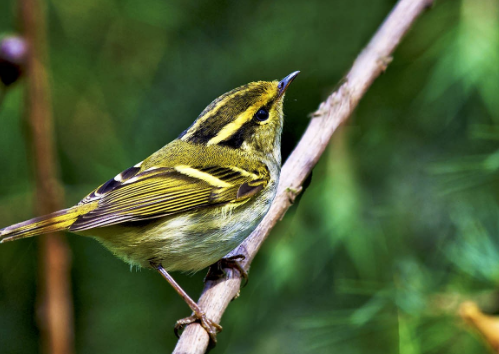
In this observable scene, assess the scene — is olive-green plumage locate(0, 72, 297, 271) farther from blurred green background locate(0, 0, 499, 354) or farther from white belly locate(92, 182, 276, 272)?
blurred green background locate(0, 0, 499, 354)

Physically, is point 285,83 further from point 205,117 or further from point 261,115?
point 205,117

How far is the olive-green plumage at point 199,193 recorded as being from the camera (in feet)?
7.22

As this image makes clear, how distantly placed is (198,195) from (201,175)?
148 millimetres

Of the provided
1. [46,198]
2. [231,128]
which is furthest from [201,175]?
[46,198]

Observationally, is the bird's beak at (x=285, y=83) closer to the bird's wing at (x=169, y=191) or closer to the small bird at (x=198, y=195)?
the small bird at (x=198, y=195)

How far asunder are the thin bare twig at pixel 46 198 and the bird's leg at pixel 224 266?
184 cm

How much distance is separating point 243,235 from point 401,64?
130 centimetres

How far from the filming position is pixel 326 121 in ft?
7.68

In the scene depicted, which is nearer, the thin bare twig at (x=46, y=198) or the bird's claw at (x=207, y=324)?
the thin bare twig at (x=46, y=198)

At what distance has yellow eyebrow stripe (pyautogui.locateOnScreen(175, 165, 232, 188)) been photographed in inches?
94.9

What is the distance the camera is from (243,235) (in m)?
2.26

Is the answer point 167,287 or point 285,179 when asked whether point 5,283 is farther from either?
point 285,179

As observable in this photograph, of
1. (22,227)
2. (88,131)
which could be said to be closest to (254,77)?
(88,131)

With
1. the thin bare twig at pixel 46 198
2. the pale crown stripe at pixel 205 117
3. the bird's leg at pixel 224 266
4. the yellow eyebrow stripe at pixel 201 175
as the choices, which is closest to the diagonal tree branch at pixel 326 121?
the bird's leg at pixel 224 266
